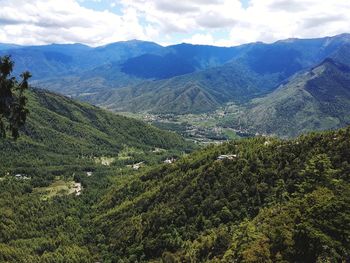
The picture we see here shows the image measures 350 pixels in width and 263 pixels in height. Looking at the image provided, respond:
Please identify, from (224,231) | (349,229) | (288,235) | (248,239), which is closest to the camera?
(349,229)

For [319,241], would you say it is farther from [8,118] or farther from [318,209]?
[8,118]

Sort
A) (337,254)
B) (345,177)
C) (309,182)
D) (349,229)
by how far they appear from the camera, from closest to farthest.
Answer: (337,254) → (349,229) → (309,182) → (345,177)

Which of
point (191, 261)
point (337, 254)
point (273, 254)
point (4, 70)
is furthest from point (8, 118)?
point (191, 261)

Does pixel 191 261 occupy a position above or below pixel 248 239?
below

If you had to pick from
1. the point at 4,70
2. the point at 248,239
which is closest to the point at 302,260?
the point at 248,239

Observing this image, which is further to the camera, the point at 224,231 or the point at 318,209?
the point at 224,231

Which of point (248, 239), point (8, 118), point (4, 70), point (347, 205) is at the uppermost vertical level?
point (4, 70)

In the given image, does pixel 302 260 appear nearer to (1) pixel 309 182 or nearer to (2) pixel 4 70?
(1) pixel 309 182
